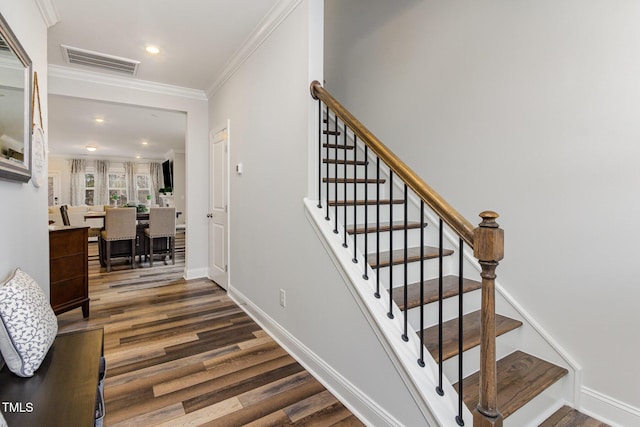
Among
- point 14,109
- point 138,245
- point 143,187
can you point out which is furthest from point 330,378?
point 143,187

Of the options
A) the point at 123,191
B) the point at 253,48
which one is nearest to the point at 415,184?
the point at 253,48

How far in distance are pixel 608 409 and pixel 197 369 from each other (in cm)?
239

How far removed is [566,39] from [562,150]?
601 mm

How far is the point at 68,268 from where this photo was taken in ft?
9.68

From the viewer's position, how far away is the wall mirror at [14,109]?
152 cm

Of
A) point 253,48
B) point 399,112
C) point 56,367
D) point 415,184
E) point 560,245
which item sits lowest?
point 56,367

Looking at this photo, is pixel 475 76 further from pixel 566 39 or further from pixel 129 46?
pixel 129 46

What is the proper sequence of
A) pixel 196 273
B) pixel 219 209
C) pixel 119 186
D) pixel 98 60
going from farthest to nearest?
1. pixel 119 186
2. pixel 196 273
3. pixel 219 209
4. pixel 98 60

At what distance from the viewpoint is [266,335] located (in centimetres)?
276

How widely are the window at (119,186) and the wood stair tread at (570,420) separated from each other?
12.0 metres

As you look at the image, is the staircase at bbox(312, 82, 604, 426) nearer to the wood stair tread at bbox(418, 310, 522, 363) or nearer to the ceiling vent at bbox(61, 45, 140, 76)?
the wood stair tread at bbox(418, 310, 522, 363)

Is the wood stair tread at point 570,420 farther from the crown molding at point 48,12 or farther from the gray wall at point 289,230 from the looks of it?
the crown molding at point 48,12

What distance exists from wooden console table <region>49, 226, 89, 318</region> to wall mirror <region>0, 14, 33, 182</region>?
1.20m

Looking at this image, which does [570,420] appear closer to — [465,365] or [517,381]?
[517,381]
